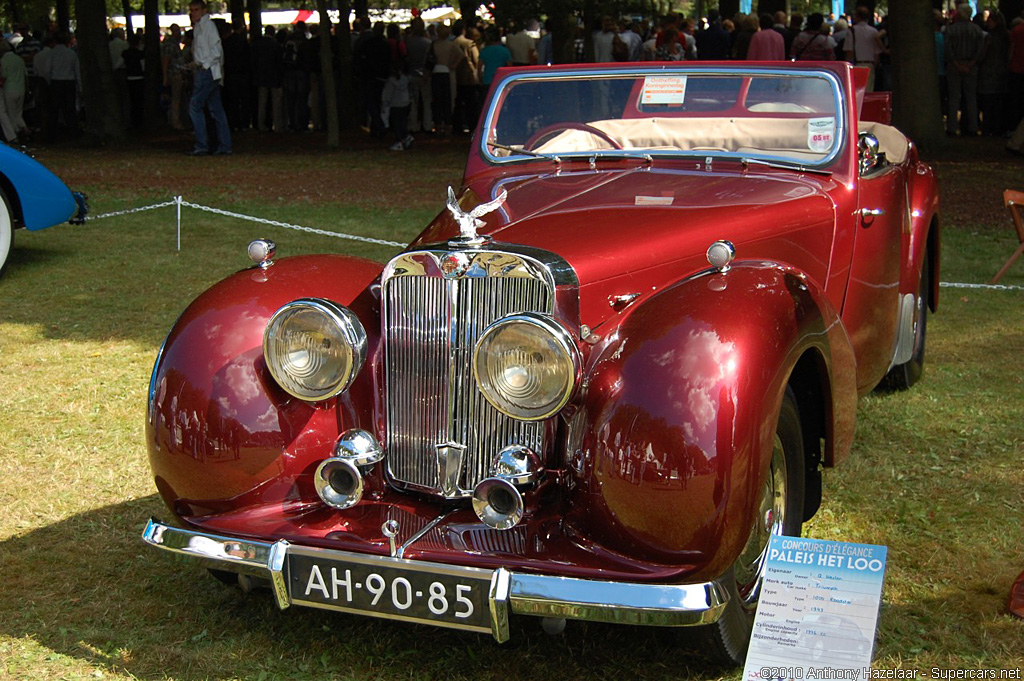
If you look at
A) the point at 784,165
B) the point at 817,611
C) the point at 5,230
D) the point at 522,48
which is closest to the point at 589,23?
the point at 522,48

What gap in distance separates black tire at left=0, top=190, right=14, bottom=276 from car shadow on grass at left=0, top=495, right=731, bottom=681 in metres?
5.06

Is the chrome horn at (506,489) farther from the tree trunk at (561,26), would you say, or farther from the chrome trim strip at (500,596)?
the tree trunk at (561,26)

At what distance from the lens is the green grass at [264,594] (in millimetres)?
3207

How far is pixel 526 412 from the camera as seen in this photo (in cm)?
289

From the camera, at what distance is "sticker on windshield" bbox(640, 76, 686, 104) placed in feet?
15.0

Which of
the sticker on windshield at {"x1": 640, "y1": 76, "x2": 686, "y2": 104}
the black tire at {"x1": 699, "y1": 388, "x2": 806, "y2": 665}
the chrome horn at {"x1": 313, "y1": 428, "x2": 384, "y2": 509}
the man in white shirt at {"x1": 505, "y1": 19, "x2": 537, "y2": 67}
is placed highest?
the man in white shirt at {"x1": 505, "y1": 19, "x2": 537, "y2": 67}

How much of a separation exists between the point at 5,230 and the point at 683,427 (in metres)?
7.04

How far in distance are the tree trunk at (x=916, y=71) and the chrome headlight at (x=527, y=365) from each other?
491 inches

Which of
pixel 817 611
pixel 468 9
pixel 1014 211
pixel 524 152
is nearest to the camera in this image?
pixel 817 611

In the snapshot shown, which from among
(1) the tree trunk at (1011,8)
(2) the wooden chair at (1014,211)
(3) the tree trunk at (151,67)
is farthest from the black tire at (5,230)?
(1) the tree trunk at (1011,8)

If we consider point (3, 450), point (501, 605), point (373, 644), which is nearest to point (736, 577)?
point (501, 605)

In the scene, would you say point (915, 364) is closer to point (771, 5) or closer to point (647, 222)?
point (647, 222)

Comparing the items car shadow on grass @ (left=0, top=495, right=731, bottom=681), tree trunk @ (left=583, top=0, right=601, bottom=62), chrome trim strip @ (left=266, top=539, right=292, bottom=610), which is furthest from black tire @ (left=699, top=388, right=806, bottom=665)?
tree trunk @ (left=583, top=0, right=601, bottom=62)

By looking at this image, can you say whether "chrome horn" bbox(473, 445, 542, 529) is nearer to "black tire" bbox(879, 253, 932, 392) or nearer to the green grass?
the green grass
